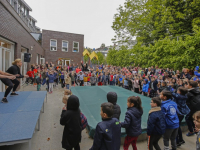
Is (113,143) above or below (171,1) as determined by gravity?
below

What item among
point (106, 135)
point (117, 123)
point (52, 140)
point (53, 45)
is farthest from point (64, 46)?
point (106, 135)

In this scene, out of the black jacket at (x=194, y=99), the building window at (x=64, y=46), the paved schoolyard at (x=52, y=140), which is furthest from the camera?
the building window at (x=64, y=46)

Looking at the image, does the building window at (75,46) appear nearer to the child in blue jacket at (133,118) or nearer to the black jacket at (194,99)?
the black jacket at (194,99)

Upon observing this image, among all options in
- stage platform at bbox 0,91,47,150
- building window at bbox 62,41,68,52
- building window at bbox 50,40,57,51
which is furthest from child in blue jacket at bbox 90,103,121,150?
building window at bbox 62,41,68,52

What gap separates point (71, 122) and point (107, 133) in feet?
2.71

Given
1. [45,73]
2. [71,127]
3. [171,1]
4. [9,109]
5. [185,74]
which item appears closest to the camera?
[71,127]

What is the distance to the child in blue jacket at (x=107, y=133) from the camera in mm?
2043

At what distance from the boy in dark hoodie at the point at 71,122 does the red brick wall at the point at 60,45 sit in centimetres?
2061

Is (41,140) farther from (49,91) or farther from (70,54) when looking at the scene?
(70,54)

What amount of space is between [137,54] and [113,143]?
45.7 ft

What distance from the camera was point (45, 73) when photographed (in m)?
10.4

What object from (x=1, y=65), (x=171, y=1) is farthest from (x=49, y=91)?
(x=171, y=1)

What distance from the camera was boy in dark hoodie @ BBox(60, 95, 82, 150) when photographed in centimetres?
251

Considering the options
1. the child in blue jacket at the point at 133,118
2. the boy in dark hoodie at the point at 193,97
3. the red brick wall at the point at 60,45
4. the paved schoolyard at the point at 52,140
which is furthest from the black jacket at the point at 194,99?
the red brick wall at the point at 60,45
